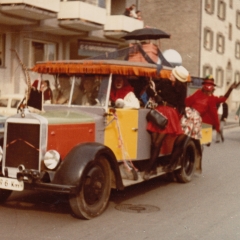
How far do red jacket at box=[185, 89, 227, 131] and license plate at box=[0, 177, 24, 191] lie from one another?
15.1 ft

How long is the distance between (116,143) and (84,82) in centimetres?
106

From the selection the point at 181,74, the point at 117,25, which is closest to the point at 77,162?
the point at 181,74

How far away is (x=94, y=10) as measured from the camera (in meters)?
25.5

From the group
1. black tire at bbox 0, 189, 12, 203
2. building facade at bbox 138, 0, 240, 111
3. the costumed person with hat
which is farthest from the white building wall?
black tire at bbox 0, 189, 12, 203

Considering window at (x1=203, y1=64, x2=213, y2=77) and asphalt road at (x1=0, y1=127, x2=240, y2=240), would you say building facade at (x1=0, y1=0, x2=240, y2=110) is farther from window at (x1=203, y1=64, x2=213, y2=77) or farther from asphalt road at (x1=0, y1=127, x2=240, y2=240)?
asphalt road at (x1=0, y1=127, x2=240, y2=240)

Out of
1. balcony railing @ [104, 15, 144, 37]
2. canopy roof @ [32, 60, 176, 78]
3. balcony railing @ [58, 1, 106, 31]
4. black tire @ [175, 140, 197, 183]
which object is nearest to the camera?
canopy roof @ [32, 60, 176, 78]

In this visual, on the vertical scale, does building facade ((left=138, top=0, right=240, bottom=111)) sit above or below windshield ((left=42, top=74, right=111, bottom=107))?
above

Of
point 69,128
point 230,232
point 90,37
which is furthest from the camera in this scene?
point 90,37

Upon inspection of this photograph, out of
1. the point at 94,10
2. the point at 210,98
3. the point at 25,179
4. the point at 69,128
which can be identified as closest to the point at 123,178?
the point at 69,128

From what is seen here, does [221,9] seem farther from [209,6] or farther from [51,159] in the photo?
[51,159]

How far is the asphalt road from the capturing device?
6316mm

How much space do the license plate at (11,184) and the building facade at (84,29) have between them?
4831 mm

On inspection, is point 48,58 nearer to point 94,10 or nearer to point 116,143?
point 94,10

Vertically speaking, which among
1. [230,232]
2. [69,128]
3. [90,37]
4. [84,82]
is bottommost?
[230,232]
